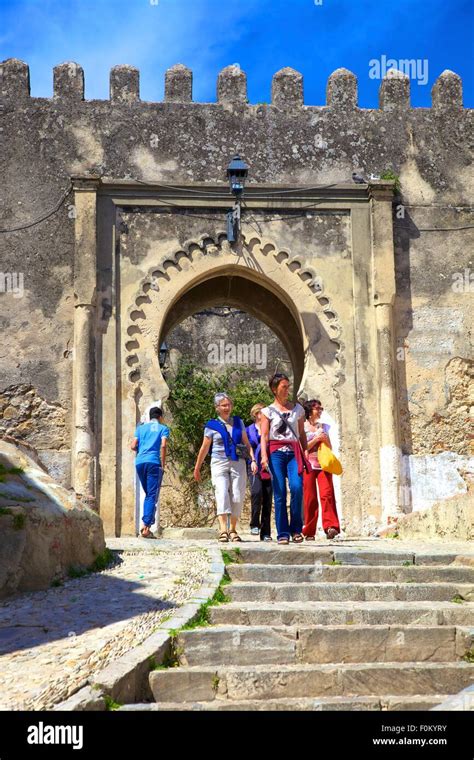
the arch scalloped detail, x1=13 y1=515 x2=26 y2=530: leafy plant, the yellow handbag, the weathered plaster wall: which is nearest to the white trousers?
the yellow handbag

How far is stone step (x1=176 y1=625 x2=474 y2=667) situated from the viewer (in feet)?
18.0

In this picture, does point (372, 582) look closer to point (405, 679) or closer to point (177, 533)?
point (405, 679)

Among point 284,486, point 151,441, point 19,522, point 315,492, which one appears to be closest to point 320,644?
point 19,522

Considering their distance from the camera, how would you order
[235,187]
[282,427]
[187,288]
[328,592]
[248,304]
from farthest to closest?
[248,304]
[187,288]
[235,187]
[282,427]
[328,592]

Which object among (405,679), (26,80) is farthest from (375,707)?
(26,80)

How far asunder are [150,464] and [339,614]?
17.5ft

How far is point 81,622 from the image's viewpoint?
223 inches

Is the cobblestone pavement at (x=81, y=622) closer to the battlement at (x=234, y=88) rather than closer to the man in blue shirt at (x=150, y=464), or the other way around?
the man in blue shirt at (x=150, y=464)

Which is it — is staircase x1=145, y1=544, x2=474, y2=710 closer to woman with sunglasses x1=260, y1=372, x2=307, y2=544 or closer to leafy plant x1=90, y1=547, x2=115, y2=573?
leafy plant x1=90, y1=547, x2=115, y2=573

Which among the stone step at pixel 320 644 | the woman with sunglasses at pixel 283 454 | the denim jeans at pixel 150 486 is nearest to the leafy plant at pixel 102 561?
the woman with sunglasses at pixel 283 454

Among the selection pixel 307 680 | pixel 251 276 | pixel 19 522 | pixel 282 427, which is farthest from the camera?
pixel 251 276

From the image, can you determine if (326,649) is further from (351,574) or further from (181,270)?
(181,270)

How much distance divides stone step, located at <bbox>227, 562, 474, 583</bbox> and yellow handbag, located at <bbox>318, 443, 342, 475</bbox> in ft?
10.3

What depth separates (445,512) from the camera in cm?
1013
